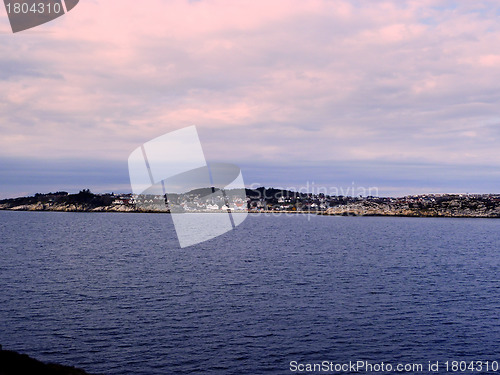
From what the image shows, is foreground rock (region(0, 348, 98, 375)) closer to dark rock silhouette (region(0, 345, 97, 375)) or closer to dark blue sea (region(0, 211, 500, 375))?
dark rock silhouette (region(0, 345, 97, 375))

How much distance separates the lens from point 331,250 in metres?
93.6

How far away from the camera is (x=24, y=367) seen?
1973cm

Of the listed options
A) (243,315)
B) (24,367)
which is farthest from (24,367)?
(243,315)

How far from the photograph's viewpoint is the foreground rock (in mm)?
19047

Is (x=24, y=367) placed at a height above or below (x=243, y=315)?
above

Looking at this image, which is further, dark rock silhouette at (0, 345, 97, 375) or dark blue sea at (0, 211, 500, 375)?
dark blue sea at (0, 211, 500, 375)

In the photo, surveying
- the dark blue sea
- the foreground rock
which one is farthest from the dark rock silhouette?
the dark blue sea

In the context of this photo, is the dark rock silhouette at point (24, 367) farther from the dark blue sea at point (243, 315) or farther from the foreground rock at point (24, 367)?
the dark blue sea at point (243, 315)

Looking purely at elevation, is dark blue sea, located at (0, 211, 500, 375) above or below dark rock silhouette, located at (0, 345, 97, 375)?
below

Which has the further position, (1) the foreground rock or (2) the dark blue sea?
(2) the dark blue sea

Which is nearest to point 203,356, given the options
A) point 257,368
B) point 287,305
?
point 257,368

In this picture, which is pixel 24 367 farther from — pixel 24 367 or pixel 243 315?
pixel 243 315

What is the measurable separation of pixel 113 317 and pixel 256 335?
539 inches

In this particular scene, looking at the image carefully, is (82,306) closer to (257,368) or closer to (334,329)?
(257,368)
